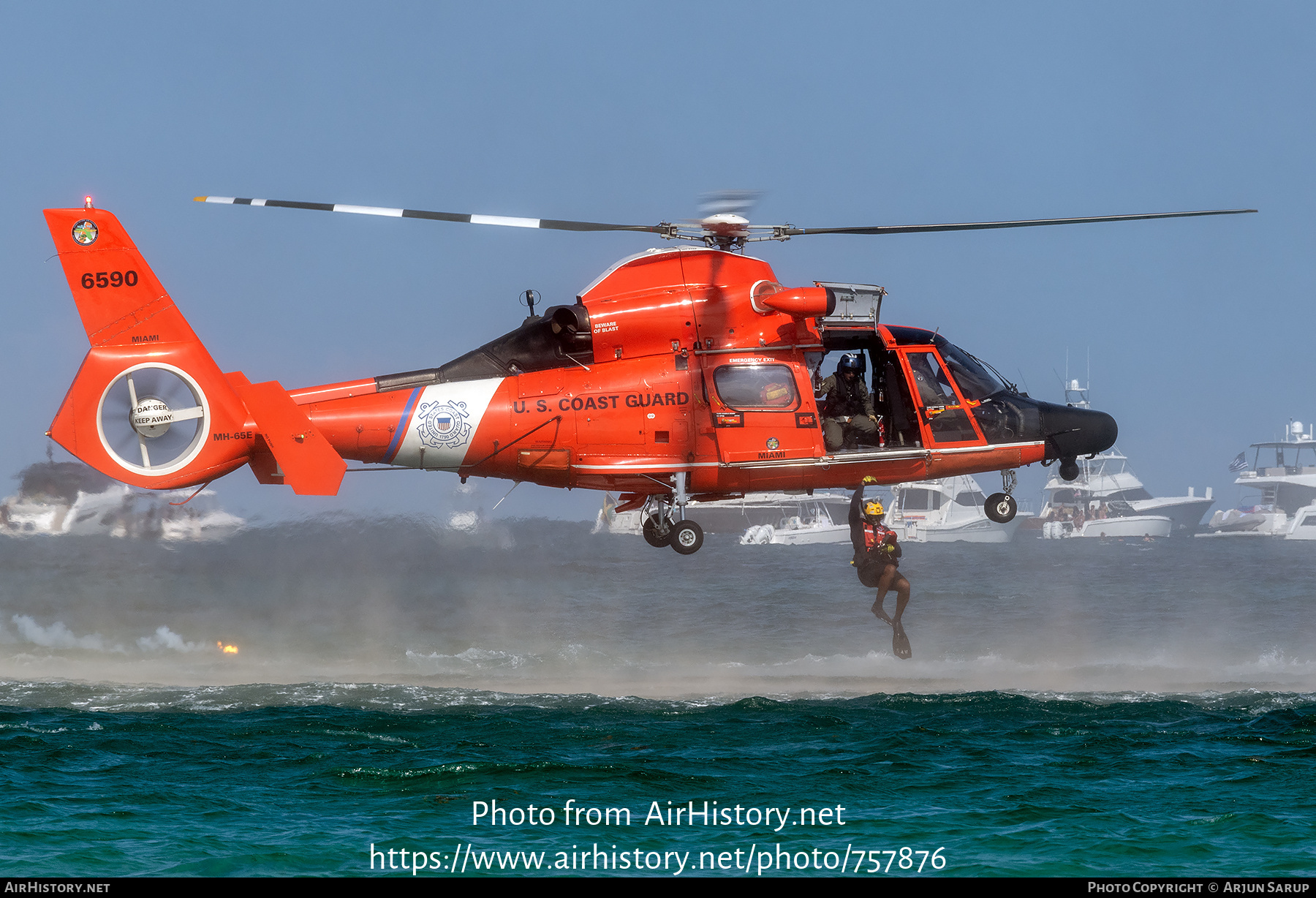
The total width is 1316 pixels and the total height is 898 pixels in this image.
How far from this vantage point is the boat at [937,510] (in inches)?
2832

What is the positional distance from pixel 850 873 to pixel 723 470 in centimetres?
550

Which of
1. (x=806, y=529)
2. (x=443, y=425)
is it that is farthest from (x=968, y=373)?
(x=806, y=529)

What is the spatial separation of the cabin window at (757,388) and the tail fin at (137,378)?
18.1 ft

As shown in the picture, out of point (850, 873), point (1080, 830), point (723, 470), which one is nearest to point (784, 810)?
point (850, 873)

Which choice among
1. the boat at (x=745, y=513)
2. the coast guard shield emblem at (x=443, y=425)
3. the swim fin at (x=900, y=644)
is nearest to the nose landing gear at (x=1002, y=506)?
the swim fin at (x=900, y=644)

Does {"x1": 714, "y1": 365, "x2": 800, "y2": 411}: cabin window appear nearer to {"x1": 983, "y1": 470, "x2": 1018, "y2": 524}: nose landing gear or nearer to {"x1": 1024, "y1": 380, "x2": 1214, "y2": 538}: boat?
{"x1": 983, "y1": 470, "x2": 1018, "y2": 524}: nose landing gear

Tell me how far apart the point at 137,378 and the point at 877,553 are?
403 inches

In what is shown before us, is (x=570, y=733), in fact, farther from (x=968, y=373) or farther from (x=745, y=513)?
(x=745, y=513)

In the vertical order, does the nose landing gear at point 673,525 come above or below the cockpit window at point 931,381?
below

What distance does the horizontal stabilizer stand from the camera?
12.9 m

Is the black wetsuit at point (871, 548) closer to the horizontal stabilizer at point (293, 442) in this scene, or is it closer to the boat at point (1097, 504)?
the horizontal stabilizer at point (293, 442)

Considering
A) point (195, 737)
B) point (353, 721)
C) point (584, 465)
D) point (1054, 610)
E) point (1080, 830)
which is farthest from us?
point (1054, 610)

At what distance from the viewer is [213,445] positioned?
513 inches

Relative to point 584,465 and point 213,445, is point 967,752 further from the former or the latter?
point 213,445
